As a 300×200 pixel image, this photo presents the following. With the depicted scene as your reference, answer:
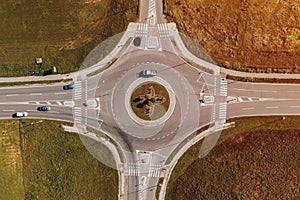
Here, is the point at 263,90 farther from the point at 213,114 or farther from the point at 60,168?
the point at 60,168

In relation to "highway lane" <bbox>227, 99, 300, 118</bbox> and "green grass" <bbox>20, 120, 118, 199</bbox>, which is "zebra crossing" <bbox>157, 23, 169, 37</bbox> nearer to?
"highway lane" <bbox>227, 99, 300, 118</bbox>

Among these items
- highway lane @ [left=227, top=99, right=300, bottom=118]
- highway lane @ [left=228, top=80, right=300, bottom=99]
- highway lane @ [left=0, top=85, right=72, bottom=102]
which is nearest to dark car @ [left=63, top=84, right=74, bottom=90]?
highway lane @ [left=0, top=85, right=72, bottom=102]

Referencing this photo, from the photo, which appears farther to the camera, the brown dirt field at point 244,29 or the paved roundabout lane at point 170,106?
the paved roundabout lane at point 170,106

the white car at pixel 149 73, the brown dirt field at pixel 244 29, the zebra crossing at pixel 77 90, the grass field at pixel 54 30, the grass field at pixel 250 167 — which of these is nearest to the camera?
the grass field at pixel 250 167

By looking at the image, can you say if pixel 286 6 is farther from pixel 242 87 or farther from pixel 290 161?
pixel 290 161

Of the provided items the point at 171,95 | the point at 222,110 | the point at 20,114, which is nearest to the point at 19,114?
the point at 20,114

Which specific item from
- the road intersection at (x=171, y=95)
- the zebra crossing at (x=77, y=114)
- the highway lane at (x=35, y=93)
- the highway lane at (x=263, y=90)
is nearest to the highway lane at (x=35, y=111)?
the zebra crossing at (x=77, y=114)

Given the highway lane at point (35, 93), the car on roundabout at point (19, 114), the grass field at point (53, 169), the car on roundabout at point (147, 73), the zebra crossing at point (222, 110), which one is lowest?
the grass field at point (53, 169)

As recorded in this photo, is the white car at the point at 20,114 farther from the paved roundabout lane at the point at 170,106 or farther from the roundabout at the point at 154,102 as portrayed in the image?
the roundabout at the point at 154,102
